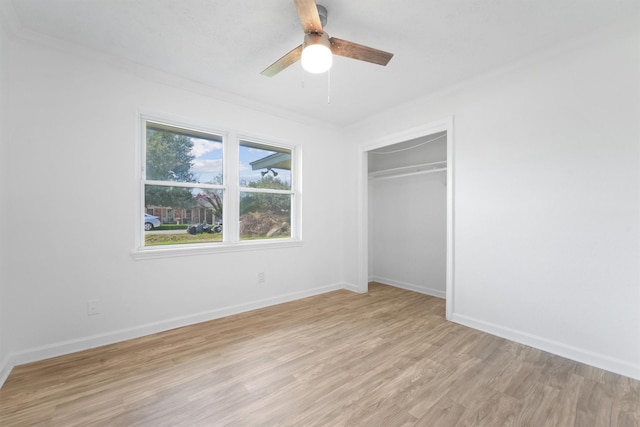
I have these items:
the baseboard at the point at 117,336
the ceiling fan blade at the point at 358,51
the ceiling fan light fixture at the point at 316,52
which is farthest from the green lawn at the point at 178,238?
the ceiling fan blade at the point at 358,51

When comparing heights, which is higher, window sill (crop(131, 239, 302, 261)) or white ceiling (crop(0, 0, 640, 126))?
white ceiling (crop(0, 0, 640, 126))

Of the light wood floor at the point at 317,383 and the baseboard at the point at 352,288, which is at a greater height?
the baseboard at the point at 352,288

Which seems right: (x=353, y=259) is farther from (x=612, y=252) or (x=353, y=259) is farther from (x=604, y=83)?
(x=604, y=83)

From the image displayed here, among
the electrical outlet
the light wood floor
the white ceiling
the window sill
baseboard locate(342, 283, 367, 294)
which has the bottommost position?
the light wood floor

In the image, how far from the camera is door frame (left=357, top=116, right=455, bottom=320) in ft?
10.4

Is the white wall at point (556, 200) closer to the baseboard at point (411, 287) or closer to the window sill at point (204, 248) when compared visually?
the baseboard at point (411, 287)

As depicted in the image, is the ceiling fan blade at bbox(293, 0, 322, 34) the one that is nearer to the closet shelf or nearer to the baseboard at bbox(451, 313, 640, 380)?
the closet shelf

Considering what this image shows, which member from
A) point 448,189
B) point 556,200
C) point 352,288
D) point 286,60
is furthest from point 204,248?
point 556,200

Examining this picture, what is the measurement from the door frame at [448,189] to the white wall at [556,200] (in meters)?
0.07

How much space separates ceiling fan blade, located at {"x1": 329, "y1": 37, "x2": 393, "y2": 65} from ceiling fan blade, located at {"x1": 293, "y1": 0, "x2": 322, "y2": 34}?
170 mm

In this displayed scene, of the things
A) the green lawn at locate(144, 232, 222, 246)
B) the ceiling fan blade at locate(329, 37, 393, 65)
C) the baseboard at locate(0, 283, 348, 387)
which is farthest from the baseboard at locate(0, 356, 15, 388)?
the ceiling fan blade at locate(329, 37, 393, 65)

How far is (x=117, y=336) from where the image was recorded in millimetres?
2621

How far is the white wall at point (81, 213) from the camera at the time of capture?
223 centimetres

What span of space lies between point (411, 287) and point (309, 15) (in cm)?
400
